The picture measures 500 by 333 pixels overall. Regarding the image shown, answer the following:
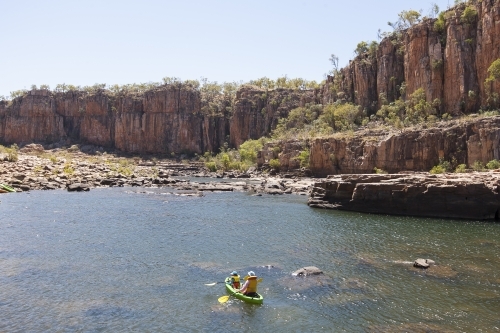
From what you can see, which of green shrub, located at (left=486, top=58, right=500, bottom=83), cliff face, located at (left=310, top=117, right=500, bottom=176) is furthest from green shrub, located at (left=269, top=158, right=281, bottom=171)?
green shrub, located at (left=486, top=58, right=500, bottom=83)

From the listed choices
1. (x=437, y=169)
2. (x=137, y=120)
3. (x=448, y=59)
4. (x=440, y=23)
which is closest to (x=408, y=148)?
(x=437, y=169)

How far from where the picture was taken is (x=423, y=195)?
43.0 metres

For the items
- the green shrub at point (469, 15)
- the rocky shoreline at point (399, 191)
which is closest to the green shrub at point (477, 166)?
the rocky shoreline at point (399, 191)

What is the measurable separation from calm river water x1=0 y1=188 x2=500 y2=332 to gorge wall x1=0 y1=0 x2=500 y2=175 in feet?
94.3

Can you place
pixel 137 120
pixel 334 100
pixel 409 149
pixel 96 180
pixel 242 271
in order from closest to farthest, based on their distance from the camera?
pixel 242 271, pixel 409 149, pixel 96 180, pixel 334 100, pixel 137 120

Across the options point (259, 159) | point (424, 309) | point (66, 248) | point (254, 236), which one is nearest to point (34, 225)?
point (66, 248)

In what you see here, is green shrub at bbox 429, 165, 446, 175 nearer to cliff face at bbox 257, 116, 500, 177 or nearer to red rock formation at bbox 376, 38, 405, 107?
cliff face at bbox 257, 116, 500, 177

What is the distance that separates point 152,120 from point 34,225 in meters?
119

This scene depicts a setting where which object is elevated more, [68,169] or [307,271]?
[68,169]

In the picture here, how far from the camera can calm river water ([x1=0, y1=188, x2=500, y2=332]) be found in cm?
1912

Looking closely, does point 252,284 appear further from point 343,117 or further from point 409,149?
point 343,117

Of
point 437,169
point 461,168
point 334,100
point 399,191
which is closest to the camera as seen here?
point 399,191

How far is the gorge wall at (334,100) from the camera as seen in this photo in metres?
69.3

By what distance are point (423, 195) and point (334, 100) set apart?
251 feet
